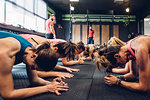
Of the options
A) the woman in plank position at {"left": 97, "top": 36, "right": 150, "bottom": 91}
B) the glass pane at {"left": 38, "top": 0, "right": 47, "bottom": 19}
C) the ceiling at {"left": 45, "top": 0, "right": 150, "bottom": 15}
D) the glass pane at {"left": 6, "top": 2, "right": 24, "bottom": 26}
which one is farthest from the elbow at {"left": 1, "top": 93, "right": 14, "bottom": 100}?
the ceiling at {"left": 45, "top": 0, "right": 150, "bottom": 15}

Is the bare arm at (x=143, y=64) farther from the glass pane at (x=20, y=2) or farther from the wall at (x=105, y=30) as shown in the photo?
the wall at (x=105, y=30)

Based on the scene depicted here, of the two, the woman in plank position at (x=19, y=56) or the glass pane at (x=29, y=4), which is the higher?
the glass pane at (x=29, y=4)

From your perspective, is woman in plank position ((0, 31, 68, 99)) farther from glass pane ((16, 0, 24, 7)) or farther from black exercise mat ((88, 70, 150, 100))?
glass pane ((16, 0, 24, 7))

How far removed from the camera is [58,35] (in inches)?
330

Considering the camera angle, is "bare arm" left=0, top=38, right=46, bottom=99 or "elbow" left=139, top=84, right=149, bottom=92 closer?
"bare arm" left=0, top=38, right=46, bottom=99

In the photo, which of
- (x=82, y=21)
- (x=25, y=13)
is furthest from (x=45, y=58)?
(x=82, y=21)

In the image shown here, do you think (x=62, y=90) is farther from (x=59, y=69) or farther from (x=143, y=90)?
(x=59, y=69)

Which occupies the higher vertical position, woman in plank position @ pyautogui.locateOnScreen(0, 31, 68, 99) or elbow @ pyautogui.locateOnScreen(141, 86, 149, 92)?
woman in plank position @ pyautogui.locateOnScreen(0, 31, 68, 99)

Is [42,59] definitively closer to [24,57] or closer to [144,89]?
[24,57]

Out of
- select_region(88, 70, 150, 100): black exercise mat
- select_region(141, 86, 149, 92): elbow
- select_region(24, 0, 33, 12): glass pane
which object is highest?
select_region(24, 0, 33, 12): glass pane

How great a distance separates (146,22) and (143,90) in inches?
349

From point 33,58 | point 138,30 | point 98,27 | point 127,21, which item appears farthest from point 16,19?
point 138,30

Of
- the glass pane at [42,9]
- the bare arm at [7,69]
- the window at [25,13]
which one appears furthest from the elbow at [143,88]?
the glass pane at [42,9]

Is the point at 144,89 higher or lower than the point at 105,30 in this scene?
lower
